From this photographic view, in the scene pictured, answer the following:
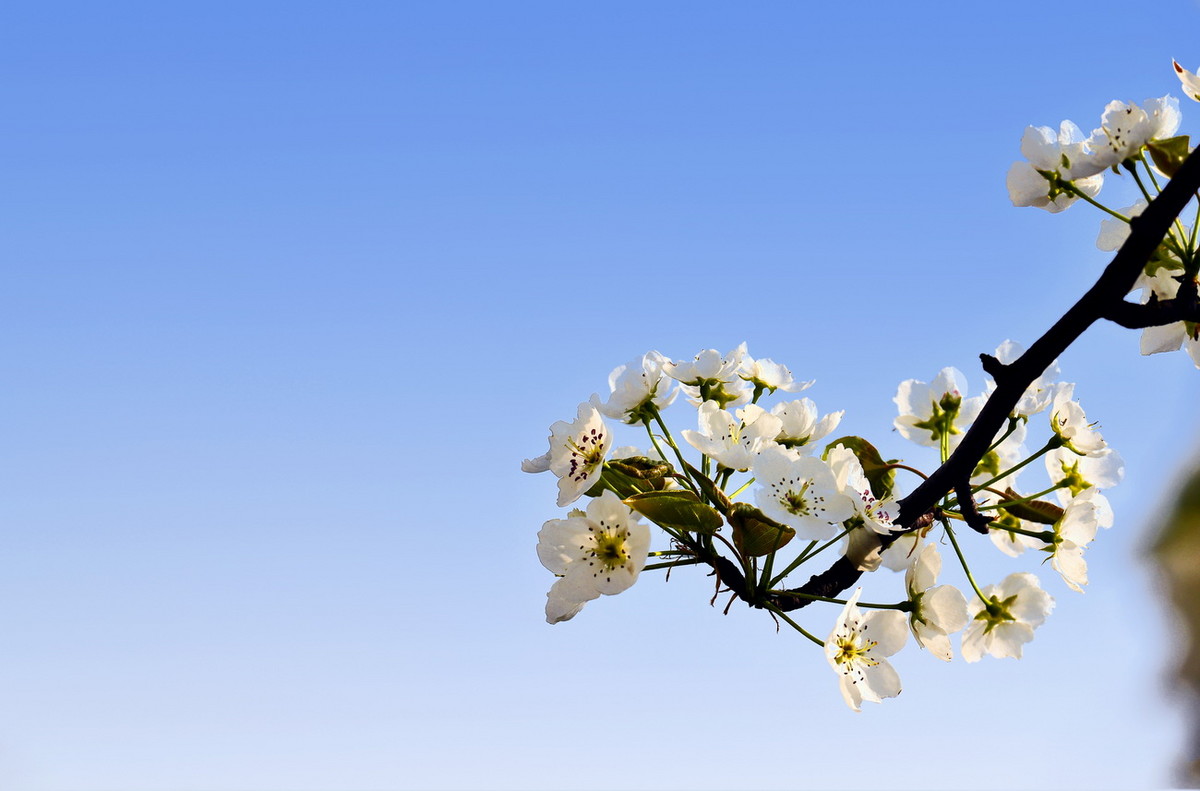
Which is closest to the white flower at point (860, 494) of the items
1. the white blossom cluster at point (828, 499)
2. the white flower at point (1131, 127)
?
the white blossom cluster at point (828, 499)

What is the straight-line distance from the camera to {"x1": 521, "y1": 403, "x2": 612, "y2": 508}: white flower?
1344mm

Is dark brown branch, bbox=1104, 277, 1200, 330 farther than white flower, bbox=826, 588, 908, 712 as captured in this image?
No

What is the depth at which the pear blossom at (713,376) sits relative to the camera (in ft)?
5.11

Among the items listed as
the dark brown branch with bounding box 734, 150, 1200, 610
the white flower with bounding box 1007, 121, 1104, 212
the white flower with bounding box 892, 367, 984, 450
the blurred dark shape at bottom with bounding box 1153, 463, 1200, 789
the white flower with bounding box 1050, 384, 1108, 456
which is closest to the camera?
the dark brown branch with bounding box 734, 150, 1200, 610

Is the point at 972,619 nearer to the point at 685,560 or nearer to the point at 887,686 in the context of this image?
the point at 887,686

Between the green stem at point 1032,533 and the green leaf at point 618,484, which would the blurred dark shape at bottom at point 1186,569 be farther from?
the green leaf at point 618,484

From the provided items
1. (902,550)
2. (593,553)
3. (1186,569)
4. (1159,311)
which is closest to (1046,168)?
(1159,311)

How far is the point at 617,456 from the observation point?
59.5 inches

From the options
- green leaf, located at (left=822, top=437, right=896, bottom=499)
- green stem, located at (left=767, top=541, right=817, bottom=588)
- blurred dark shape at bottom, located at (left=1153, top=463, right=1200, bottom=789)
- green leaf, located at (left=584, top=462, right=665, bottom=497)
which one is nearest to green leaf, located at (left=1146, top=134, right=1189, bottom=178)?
green leaf, located at (left=822, top=437, right=896, bottom=499)

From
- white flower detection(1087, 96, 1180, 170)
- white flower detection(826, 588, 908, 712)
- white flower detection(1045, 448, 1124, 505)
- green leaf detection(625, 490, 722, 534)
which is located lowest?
white flower detection(826, 588, 908, 712)

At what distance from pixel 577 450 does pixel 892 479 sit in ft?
1.41

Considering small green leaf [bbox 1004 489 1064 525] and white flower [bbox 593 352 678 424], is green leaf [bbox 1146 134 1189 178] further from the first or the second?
white flower [bbox 593 352 678 424]

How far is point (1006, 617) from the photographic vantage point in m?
1.48

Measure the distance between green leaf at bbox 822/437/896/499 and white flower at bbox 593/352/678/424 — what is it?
269mm
